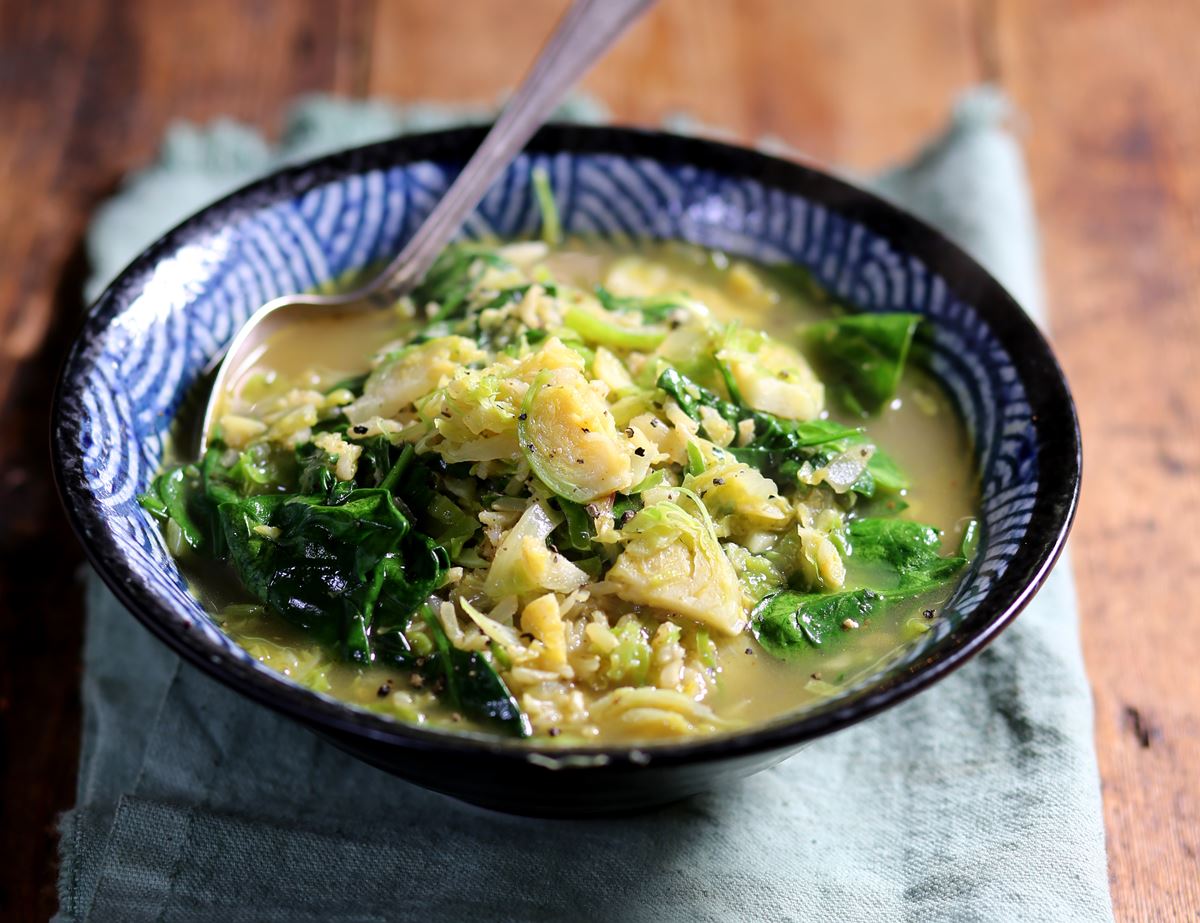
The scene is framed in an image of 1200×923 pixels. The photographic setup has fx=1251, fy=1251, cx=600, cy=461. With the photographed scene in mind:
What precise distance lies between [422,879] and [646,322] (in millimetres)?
2012

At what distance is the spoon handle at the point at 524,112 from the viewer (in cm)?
482

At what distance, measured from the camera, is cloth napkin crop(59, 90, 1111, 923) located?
11.7 feet

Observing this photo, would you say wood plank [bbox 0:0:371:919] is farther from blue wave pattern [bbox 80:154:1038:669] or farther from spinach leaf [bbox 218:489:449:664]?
spinach leaf [bbox 218:489:449:664]

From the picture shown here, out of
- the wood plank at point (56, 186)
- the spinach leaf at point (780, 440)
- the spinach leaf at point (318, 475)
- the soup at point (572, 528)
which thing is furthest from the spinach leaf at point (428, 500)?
the wood plank at point (56, 186)

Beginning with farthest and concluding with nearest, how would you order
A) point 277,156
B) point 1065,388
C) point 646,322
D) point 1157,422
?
point 277,156 → point 1157,422 → point 646,322 → point 1065,388

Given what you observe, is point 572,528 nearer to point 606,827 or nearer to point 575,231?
point 606,827

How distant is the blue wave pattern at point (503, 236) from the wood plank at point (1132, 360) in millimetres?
1054

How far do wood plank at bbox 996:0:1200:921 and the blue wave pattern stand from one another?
105cm

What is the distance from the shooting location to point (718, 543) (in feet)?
12.0

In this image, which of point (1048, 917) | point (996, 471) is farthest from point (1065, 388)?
point (1048, 917)

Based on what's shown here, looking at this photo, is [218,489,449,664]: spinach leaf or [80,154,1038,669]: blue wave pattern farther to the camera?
[80,154,1038,669]: blue wave pattern

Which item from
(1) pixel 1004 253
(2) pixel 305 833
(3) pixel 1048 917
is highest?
(1) pixel 1004 253

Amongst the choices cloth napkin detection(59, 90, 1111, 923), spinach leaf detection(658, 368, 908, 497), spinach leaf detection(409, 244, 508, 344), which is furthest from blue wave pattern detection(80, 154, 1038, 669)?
cloth napkin detection(59, 90, 1111, 923)

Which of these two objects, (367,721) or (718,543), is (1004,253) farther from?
(367,721)
